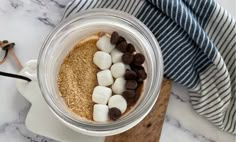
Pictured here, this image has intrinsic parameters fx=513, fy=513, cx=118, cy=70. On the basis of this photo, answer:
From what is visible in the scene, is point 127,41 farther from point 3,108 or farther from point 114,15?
point 3,108

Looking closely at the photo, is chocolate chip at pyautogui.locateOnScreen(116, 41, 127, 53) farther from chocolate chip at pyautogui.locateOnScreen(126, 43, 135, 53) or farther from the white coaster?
the white coaster

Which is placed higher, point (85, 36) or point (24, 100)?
point (85, 36)

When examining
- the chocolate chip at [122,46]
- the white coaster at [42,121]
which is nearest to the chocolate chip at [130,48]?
the chocolate chip at [122,46]

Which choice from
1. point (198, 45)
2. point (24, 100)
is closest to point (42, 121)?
point (24, 100)

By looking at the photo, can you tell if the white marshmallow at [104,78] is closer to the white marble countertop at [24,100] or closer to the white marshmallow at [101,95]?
the white marshmallow at [101,95]

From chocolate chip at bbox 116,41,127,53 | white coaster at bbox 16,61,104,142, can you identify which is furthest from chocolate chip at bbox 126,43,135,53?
white coaster at bbox 16,61,104,142

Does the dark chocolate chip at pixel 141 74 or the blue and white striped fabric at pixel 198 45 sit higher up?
the blue and white striped fabric at pixel 198 45

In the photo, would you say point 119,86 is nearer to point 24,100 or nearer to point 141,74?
point 141,74
